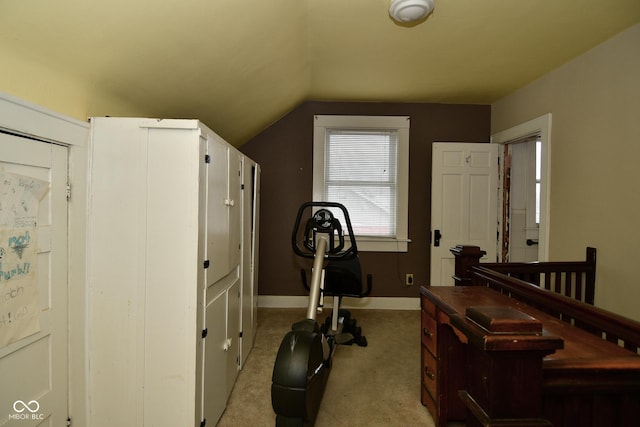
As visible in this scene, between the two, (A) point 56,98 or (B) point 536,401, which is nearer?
(B) point 536,401

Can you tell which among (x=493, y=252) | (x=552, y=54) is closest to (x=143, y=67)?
(x=552, y=54)

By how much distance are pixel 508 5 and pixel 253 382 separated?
→ 3.05 meters

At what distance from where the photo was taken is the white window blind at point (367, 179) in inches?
145

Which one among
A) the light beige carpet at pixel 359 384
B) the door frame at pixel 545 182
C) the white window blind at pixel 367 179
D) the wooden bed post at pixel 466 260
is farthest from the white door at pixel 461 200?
the wooden bed post at pixel 466 260

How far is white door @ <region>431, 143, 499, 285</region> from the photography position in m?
3.37

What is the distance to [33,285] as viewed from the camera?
1.14 meters

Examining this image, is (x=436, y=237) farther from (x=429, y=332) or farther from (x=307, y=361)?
(x=307, y=361)

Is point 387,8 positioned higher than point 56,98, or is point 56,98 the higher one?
point 387,8

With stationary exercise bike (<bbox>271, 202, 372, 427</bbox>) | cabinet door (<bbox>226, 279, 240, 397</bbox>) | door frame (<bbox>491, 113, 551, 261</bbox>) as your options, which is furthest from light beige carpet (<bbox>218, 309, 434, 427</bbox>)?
door frame (<bbox>491, 113, 551, 261</bbox>)

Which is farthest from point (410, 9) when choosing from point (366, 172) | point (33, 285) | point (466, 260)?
point (33, 285)

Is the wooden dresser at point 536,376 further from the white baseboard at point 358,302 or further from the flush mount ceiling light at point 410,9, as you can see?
the white baseboard at point 358,302

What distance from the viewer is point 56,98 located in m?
1.29

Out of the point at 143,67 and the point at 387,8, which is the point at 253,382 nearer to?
the point at 143,67

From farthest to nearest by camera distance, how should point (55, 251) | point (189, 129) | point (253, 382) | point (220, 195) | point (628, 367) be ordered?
point (253, 382) < point (220, 195) < point (189, 129) < point (55, 251) < point (628, 367)
